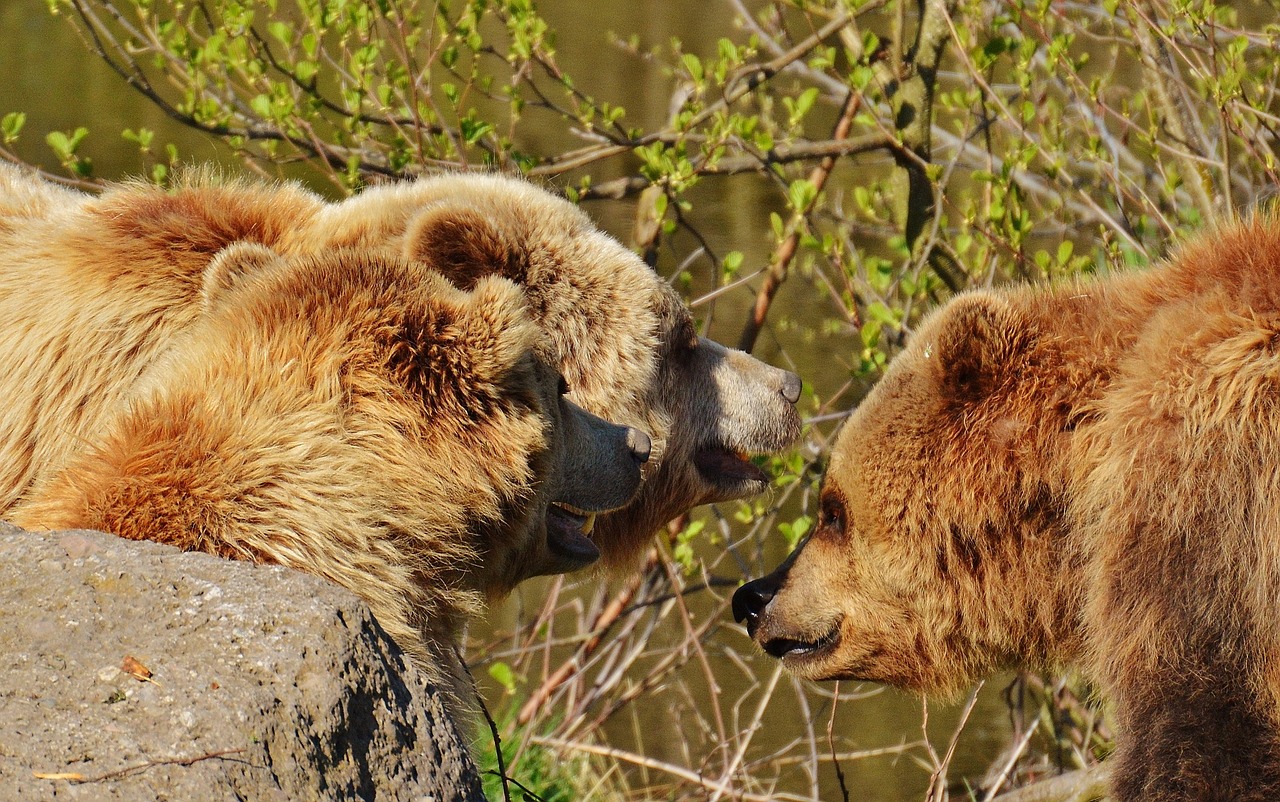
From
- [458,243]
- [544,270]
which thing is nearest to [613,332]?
[544,270]

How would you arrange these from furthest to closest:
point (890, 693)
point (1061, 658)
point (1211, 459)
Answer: point (890, 693) → point (1061, 658) → point (1211, 459)

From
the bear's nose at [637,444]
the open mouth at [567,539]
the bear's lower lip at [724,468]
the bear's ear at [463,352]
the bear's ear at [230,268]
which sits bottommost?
the bear's lower lip at [724,468]

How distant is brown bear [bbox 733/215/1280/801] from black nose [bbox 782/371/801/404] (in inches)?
26.7

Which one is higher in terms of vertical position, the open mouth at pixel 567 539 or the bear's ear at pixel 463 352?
the bear's ear at pixel 463 352

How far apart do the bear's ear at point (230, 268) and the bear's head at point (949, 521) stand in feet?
5.51

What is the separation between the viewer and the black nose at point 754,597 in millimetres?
4359

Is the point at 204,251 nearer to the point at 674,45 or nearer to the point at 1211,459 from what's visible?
the point at 1211,459

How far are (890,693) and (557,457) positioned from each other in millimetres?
6402

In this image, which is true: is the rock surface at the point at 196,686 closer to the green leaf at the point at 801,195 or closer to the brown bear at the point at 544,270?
the brown bear at the point at 544,270

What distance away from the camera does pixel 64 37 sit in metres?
22.0

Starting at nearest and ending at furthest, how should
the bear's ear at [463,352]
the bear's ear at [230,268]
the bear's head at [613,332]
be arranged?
the bear's ear at [463,352] < the bear's ear at [230,268] < the bear's head at [613,332]

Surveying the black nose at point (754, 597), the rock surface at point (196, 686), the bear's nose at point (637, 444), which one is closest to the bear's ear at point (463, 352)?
the rock surface at point (196, 686)

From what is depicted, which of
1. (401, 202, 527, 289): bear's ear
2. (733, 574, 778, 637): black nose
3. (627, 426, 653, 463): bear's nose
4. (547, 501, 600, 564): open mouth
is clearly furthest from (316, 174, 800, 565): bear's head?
(627, 426, 653, 463): bear's nose

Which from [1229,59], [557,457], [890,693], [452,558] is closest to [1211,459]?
[557,457]
